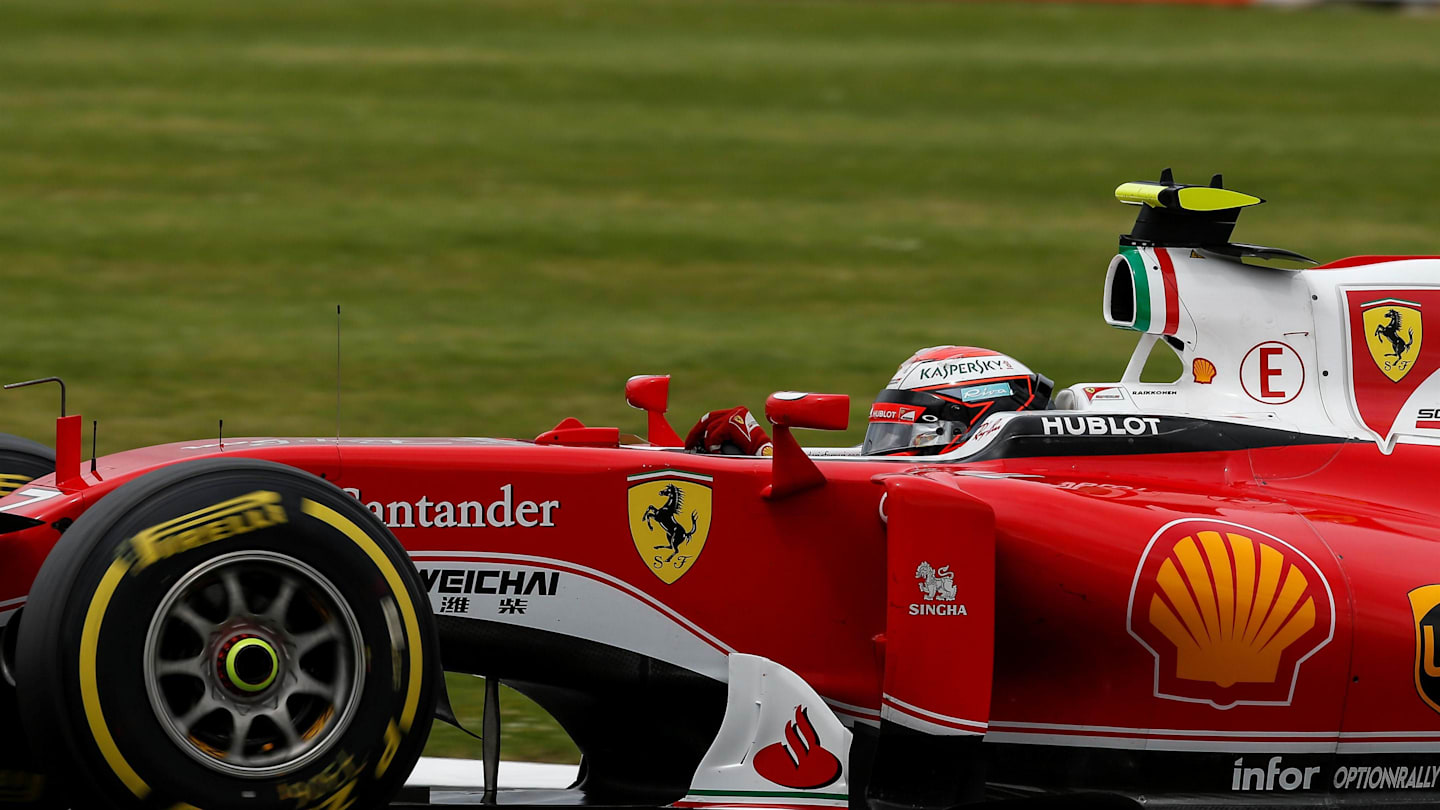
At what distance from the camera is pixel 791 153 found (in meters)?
20.3

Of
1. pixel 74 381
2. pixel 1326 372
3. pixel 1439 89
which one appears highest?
pixel 1439 89

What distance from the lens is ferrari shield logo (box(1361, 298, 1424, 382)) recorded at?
5289mm

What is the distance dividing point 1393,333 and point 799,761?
2126 millimetres

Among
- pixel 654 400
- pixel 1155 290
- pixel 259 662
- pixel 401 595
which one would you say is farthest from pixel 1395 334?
pixel 259 662

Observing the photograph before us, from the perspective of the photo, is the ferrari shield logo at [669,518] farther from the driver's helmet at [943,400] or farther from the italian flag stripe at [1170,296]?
the italian flag stripe at [1170,296]

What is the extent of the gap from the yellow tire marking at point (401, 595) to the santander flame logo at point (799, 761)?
85cm

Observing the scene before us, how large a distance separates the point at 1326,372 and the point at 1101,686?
1.21 metres

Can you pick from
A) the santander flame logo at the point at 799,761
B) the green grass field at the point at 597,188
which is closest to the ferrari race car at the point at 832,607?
the santander flame logo at the point at 799,761

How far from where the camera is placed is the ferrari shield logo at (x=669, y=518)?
4566 millimetres

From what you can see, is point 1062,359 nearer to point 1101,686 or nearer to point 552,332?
point 552,332

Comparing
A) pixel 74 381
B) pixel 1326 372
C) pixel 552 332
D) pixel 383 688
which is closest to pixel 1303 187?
pixel 552 332

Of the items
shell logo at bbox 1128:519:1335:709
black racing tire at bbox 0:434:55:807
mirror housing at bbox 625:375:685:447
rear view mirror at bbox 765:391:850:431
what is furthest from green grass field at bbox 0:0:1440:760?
shell logo at bbox 1128:519:1335:709

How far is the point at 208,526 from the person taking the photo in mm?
3873

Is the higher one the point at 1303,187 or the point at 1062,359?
the point at 1303,187
